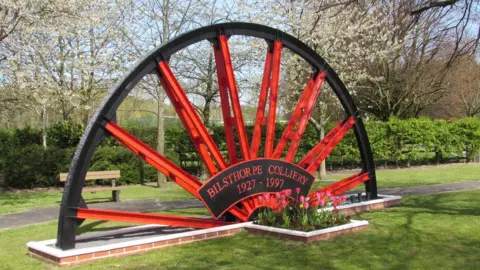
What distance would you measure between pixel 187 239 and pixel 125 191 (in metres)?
9.68

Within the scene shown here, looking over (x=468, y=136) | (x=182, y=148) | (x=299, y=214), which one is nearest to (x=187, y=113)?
(x=299, y=214)

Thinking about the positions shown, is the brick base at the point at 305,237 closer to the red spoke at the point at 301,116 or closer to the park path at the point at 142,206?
the red spoke at the point at 301,116

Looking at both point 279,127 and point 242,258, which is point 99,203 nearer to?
point 242,258

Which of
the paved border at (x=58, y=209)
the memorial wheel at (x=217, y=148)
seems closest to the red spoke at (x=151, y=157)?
the memorial wheel at (x=217, y=148)

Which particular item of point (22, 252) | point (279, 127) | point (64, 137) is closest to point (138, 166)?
point (64, 137)

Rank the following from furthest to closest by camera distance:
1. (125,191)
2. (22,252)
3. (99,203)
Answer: (125,191)
(99,203)
(22,252)

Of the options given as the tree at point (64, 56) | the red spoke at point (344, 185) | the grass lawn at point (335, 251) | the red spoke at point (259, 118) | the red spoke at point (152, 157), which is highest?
the tree at point (64, 56)

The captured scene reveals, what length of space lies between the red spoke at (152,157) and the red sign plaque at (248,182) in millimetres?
261

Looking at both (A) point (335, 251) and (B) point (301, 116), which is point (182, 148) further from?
(A) point (335, 251)

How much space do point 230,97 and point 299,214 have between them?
243 centimetres

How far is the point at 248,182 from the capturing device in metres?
8.87

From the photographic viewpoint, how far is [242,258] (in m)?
6.95

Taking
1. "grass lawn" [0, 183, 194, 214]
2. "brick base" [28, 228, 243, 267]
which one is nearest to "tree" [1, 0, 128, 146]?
"grass lawn" [0, 183, 194, 214]

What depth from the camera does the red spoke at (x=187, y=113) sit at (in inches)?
322
